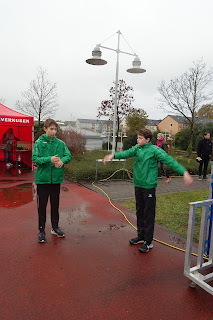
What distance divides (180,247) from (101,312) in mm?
1910

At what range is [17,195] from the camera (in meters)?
6.48

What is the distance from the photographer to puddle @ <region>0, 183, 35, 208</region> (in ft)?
18.9

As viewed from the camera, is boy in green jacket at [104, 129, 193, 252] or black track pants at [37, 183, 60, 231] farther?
black track pants at [37, 183, 60, 231]

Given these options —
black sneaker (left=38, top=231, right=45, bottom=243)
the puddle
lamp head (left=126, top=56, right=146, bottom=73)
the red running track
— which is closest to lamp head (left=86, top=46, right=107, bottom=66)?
lamp head (left=126, top=56, right=146, bottom=73)

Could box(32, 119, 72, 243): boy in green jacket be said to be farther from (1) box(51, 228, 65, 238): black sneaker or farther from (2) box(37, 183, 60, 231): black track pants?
(1) box(51, 228, 65, 238): black sneaker

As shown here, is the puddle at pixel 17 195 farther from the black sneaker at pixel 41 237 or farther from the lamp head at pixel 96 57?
the lamp head at pixel 96 57

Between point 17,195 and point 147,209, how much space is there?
4.21m

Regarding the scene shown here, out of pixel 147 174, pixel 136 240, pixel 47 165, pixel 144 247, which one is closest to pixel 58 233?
pixel 47 165

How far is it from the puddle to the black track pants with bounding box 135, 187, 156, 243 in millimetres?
3186

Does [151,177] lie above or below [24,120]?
below

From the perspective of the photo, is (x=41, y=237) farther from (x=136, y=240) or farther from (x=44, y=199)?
(x=136, y=240)

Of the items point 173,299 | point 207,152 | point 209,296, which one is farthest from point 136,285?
point 207,152

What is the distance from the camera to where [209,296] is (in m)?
2.64

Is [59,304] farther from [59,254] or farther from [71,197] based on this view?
[71,197]
